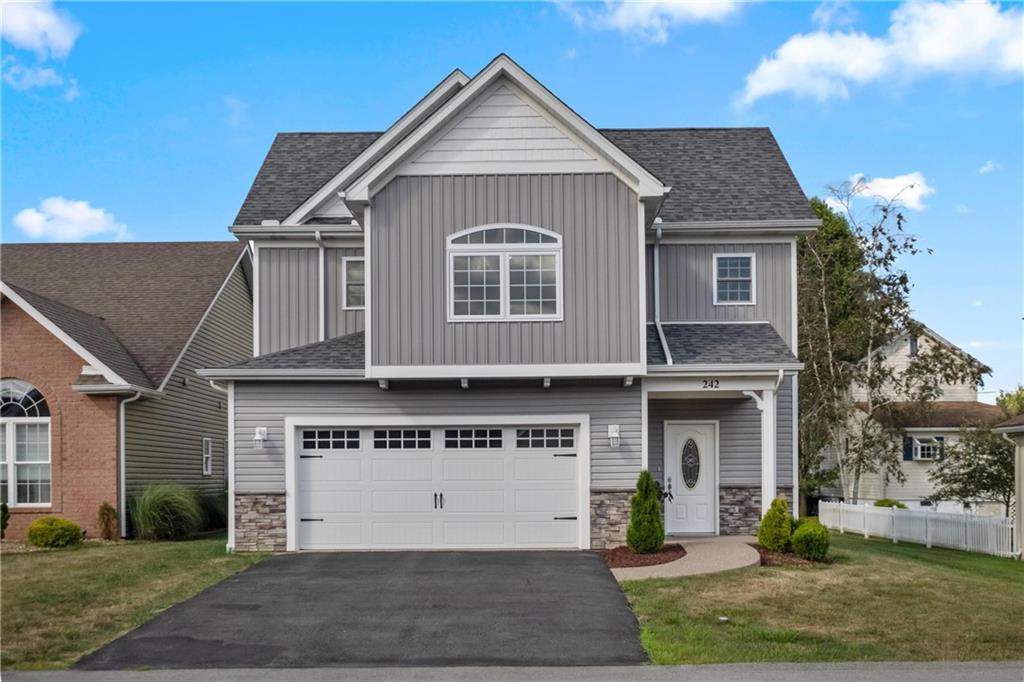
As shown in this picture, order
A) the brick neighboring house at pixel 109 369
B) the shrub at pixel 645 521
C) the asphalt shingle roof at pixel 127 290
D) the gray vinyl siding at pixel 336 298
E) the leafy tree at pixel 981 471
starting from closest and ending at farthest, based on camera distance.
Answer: the shrub at pixel 645 521, the gray vinyl siding at pixel 336 298, the brick neighboring house at pixel 109 369, the asphalt shingle roof at pixel 127 290, the leafy tree at pixel 981 471

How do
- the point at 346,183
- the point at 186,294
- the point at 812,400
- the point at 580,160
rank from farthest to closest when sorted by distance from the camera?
the point at 812,400, the point at 186,294, the point at 346,183, the point at 580,160

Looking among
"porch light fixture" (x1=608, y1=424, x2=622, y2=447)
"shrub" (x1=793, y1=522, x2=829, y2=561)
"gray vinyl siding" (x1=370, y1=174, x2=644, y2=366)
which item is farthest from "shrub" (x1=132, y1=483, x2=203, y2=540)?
"shrub" (x1=793, y1=522, x2=829, y2=561)

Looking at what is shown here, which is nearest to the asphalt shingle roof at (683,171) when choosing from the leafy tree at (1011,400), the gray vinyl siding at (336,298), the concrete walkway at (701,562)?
the gray vinyl siding at (336,298)

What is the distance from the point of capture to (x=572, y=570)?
50.0 ft

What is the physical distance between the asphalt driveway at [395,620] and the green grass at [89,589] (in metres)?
0.40

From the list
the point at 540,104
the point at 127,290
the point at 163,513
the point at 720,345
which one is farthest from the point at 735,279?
the point at 127,290

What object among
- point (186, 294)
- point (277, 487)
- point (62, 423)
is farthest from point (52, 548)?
point (186, 294)

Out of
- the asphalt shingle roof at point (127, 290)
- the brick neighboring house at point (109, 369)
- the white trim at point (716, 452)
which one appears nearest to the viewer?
the white trim at point (716, 452)

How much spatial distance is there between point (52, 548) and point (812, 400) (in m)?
22.8

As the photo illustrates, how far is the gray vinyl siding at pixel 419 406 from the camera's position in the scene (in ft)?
57.9

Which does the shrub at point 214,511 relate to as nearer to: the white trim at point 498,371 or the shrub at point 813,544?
the white trim at point 498,371

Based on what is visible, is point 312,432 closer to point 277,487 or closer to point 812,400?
point 277,487

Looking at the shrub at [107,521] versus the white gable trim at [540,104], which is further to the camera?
the shrub at [107,521]

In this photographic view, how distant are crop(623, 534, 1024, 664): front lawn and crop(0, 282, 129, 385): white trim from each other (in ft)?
38.5
